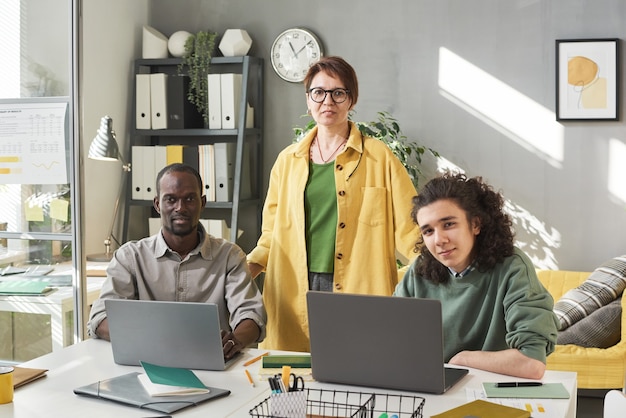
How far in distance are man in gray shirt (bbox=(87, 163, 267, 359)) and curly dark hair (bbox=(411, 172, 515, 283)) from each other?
586 mm

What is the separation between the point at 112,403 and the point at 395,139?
2952 mm

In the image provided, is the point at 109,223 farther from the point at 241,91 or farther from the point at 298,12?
the point at 298,12

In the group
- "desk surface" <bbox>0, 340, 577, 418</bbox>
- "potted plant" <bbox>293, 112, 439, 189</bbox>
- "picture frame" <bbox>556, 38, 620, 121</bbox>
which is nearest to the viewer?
"desk surface" <bbox>0, 340, 577, 418</bbox>

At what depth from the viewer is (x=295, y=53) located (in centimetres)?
476

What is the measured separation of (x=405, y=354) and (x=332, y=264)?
89cm

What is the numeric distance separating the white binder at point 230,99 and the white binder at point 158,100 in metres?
0.38

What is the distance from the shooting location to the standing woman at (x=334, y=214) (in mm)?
2688

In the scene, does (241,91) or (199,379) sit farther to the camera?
(241,91)

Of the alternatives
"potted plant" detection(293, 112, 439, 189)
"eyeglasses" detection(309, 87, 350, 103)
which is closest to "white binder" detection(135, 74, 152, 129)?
"potted plant" detection(293, 112, 439, 189)

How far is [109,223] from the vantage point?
4730 mm

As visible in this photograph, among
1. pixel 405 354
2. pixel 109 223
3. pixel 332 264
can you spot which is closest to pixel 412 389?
pixel 405 354

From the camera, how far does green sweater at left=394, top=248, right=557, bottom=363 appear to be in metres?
2.05

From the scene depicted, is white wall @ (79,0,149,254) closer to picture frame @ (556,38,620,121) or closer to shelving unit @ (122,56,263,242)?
shelving unit @ (122,56,263,242)

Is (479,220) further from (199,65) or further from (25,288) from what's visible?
(199,65)
